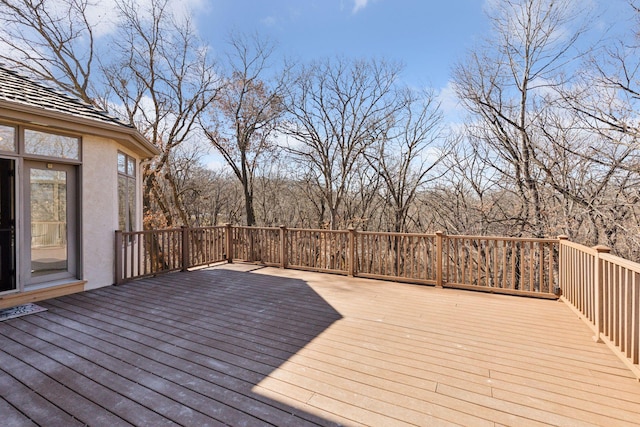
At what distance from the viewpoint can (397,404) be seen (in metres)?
2.04

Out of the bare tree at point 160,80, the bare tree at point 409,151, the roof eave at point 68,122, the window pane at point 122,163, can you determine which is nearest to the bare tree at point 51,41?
the bare tree at point 160,80

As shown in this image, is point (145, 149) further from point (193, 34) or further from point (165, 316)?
point (193, 34)

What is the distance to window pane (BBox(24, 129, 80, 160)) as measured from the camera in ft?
14.1

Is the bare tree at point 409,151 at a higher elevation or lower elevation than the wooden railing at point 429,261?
higher

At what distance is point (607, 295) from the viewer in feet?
9.58

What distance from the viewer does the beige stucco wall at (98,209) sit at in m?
4.86

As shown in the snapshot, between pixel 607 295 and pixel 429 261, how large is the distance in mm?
2724

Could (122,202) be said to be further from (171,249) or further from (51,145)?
(51,145)

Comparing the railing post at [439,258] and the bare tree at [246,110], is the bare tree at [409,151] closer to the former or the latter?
the bare tree at [246,110]

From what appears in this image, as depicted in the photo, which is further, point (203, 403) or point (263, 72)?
point (263, 72)

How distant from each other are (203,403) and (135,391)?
541 millimetres

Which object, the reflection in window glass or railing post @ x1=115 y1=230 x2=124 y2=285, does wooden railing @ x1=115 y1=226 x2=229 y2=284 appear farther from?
the reflection in window glass

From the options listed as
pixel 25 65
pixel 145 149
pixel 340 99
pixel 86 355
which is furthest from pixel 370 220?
pixel 25 65

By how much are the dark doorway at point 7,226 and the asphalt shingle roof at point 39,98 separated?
2.76ft
